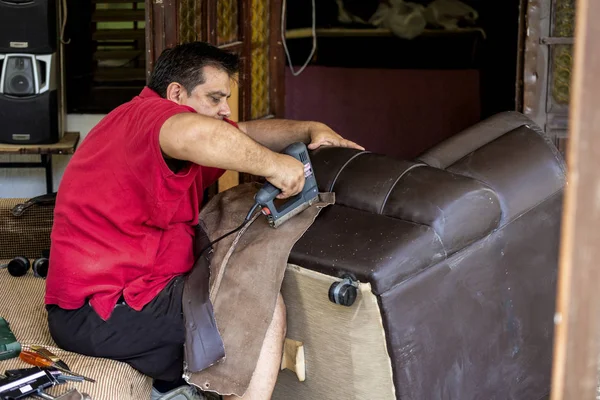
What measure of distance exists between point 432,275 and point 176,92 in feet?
3.24

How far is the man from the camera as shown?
8.45 feet

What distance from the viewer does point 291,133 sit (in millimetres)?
3197

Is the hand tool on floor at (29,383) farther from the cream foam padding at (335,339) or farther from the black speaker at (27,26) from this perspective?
the black speaker at (27,26)

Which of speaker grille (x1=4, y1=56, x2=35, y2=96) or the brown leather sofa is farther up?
speaker grille (x1=4, y1=56, x2=35, y2=96)

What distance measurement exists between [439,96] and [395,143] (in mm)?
450

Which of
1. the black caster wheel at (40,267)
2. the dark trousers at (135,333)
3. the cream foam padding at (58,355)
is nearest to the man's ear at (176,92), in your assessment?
the dark trousers at (135,333)

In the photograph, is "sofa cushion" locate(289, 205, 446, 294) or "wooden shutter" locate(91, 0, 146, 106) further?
"wooden shutter" locate(91, 0, 146, 106)

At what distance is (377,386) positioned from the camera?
256 cm

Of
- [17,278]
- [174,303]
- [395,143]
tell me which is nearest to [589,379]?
[174,303]

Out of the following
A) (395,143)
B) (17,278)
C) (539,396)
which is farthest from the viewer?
(395,143)

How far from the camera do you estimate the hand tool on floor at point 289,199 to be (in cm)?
265

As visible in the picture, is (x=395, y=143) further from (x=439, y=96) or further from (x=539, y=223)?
(x=539, y=223)

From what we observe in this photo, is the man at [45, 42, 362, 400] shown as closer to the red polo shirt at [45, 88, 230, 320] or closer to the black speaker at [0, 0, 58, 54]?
the red polo shirt at [45, 88, 230, 320]

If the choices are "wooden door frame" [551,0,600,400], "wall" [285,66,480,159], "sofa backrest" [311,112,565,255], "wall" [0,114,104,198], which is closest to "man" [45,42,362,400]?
"sofa backrest" [311,112,565,255]
